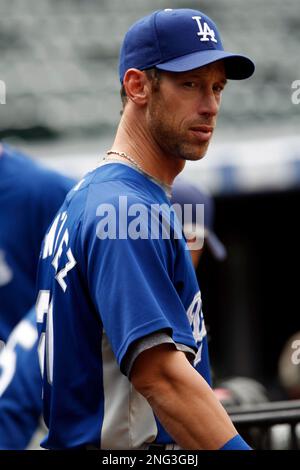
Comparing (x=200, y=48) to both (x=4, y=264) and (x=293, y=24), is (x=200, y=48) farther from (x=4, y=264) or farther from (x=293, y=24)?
(x=293, y=24)

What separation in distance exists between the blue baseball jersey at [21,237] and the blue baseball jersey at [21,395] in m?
0.37

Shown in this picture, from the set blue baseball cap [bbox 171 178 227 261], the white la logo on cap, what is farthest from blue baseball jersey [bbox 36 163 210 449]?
blue baseball cap [bbox 171 178 227 261]

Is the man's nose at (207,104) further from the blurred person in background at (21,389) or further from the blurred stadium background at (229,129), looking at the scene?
the blurred stadium background at (229,129)

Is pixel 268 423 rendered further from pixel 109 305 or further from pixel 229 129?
pixel 229 129

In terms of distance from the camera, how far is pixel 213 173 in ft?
29.2

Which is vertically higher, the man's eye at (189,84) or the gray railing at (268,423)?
the man's eye at (189,84)

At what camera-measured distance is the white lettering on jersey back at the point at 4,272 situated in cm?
382

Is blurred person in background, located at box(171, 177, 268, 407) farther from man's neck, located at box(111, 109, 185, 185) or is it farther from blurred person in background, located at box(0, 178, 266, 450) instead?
man's neck, located at box(111, 109, 185, 185)

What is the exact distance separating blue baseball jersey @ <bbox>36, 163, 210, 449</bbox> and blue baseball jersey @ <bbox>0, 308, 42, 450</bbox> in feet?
2.88

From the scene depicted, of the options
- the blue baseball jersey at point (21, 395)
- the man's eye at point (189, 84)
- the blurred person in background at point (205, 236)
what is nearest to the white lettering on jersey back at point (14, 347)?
the blue baseball jersey at point (21, 395)

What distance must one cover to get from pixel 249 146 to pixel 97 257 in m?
7.52

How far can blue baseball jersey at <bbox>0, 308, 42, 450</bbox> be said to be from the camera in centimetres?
344

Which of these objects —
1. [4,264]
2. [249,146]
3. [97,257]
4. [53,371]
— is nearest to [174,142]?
[97,257]

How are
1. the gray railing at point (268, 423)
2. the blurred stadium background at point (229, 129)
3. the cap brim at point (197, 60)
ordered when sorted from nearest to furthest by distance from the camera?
the cap brim at point (197, 60) < the gray railing at point (268, 423) < the blurred stadium background at point (229, 129)
